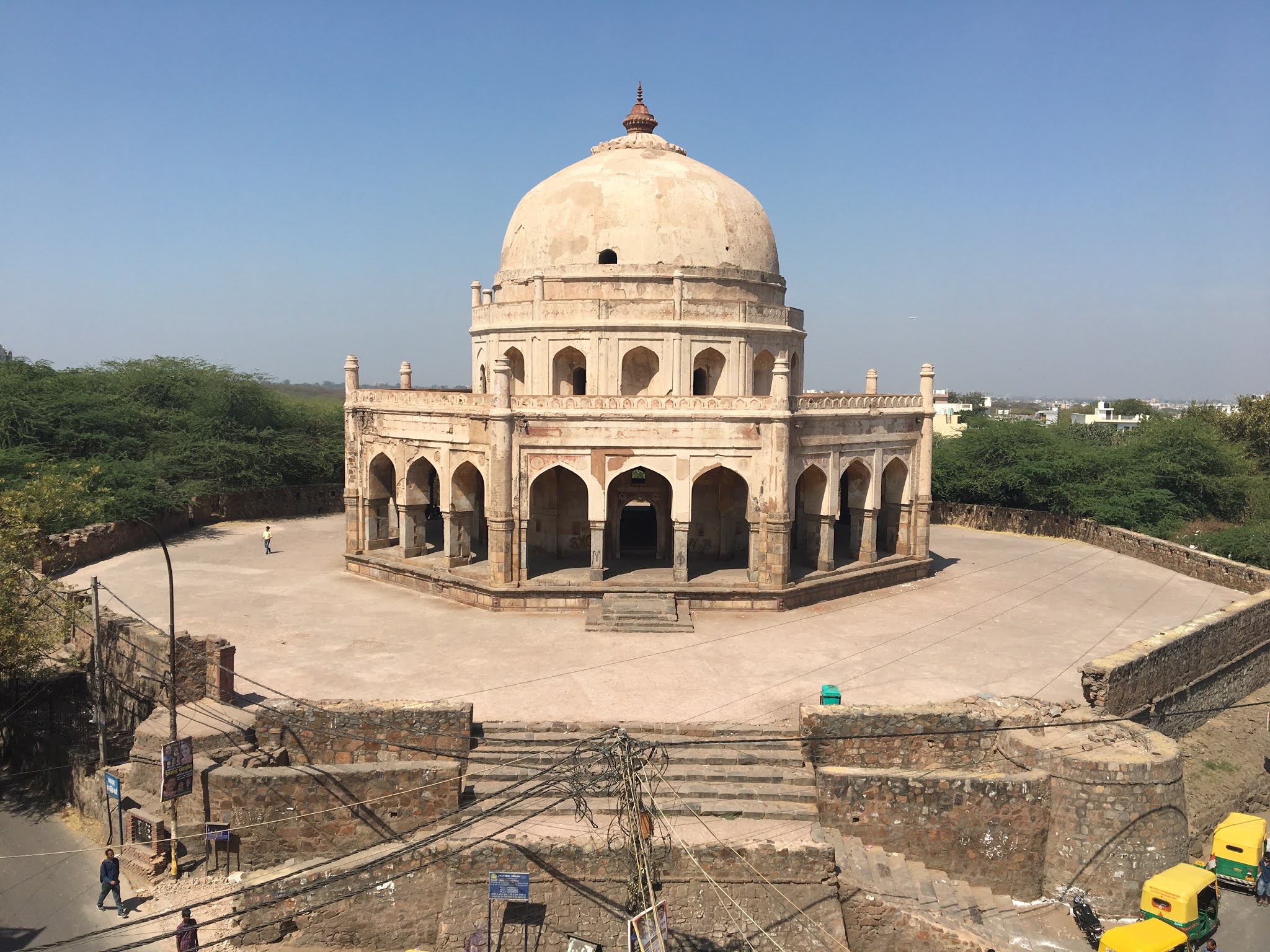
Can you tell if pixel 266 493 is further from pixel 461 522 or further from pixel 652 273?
pixel 652 273

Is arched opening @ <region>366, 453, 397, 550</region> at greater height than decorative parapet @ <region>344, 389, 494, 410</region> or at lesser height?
lesser

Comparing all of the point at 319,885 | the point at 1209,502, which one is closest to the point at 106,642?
the point at 319,885

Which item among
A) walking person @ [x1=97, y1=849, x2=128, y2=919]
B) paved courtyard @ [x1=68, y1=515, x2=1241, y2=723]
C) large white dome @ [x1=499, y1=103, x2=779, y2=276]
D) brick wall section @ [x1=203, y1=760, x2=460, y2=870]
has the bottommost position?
walking person @ [x1=97, y1=849, x2=128, y2=919]

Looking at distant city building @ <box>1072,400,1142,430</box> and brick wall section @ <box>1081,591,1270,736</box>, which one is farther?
distant city building @ <box>1072,400,1142,430</box>

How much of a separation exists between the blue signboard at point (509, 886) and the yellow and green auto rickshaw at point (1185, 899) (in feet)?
29.6

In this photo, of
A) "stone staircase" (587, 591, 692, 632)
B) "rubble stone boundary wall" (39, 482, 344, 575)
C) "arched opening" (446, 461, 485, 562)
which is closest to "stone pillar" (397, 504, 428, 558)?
"arched opening" (446, 461, 485, 562)

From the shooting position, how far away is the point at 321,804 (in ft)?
45.4

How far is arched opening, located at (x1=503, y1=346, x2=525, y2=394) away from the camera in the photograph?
25141 mm

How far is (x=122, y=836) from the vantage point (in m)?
14.4

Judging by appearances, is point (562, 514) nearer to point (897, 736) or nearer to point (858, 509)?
point (858, 509)

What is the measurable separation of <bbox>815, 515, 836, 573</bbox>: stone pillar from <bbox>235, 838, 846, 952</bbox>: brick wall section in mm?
11081

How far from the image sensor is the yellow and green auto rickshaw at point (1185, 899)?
13.1m

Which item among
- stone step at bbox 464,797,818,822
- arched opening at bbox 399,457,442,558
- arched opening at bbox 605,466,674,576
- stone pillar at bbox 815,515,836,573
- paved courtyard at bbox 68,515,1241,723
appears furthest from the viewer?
arched opening at bbox 399,457,442,558

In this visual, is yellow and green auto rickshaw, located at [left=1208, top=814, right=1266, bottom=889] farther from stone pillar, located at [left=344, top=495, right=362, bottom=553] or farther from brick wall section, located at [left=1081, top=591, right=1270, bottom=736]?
stone pillar, located at [left=344, top=495, right=362, bottom=553]
